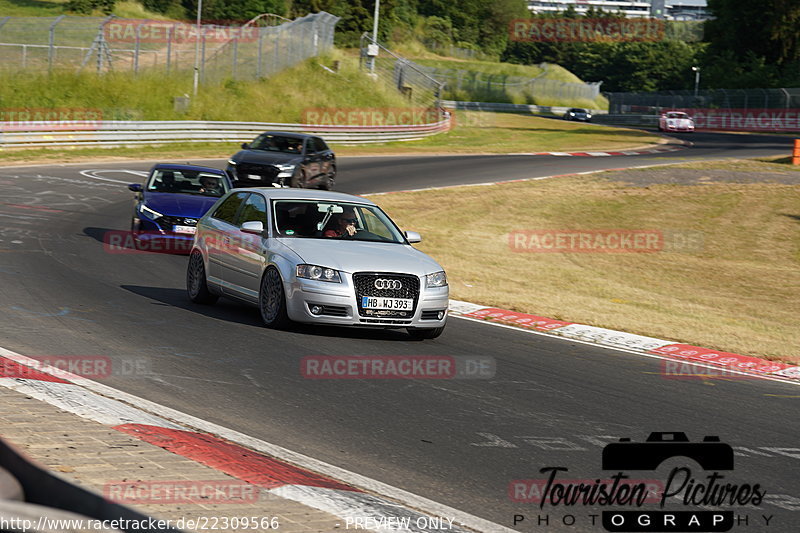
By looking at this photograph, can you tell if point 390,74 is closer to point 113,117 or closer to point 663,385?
point 113,117

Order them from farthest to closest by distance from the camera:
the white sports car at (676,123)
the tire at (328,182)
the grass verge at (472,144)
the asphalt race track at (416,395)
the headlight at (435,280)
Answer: the white sports car at (676,123), the grass verge at (472,144), the tire at (328,182), the headlight at (435,280), the asphalt race track at (416,395)

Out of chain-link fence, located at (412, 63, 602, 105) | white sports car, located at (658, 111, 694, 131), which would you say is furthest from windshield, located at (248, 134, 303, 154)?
chain-link fence, located at (412, 63, 602, 105)

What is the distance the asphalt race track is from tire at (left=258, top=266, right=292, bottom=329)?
0.18m

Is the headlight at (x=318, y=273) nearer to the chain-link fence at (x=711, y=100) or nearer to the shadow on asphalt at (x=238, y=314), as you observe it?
the shadow on asphalt at (x=238, y=314)

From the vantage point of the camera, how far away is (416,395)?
893 centimetres

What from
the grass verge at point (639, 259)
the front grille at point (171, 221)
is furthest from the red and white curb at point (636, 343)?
the front grille at point (171, 221)

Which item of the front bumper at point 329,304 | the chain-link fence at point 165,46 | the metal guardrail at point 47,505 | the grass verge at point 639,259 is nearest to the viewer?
the metal guardrail at point 47,505

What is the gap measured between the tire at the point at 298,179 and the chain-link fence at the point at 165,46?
18.0m

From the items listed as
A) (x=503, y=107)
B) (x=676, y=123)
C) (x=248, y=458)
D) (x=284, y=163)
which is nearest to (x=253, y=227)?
(x=248, y=458)

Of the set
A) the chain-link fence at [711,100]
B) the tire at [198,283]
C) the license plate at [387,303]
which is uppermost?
the chain-link fence at [711,100]

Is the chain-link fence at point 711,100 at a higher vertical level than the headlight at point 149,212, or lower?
higher

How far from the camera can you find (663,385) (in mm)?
10289

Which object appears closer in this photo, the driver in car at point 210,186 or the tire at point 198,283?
the tire at point 198,283

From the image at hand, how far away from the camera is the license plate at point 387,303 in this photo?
11.3 m
